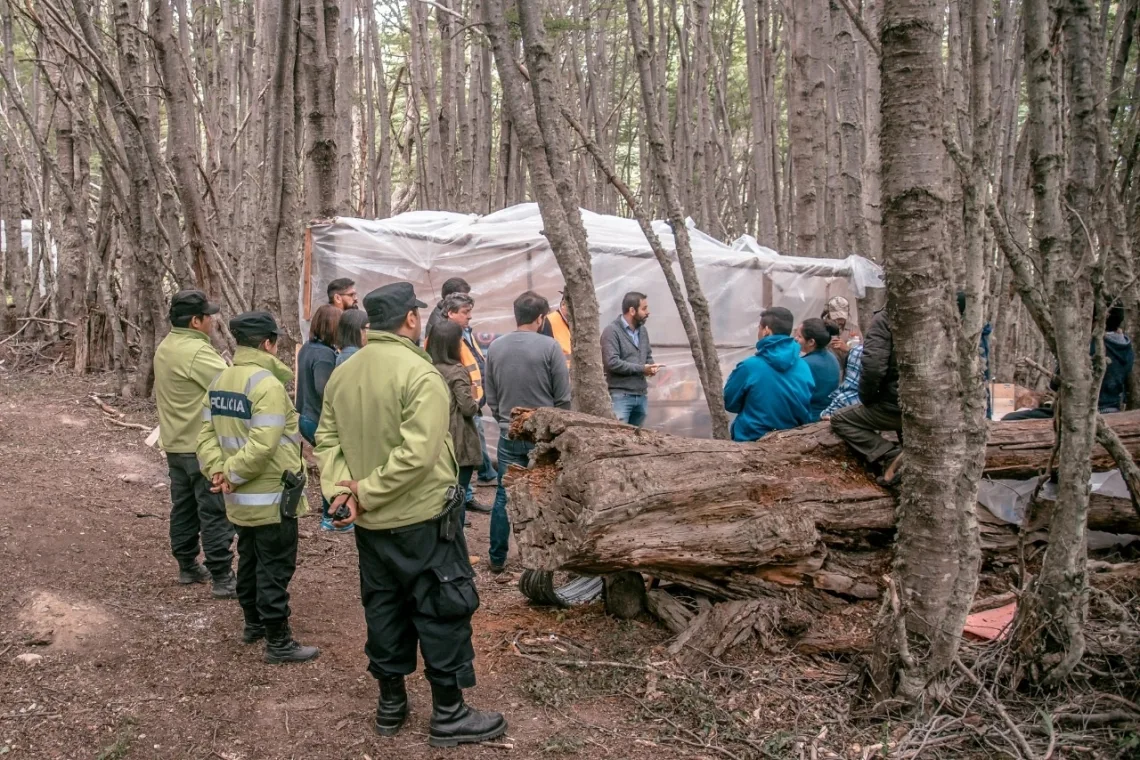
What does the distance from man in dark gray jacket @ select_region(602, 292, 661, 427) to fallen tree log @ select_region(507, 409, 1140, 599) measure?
A: 246 centimetres

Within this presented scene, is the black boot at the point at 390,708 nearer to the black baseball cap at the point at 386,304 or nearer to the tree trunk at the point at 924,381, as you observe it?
the black baseball cap at the point at 386,304

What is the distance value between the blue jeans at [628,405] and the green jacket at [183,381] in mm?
3460

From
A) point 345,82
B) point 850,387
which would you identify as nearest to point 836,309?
point 850,387

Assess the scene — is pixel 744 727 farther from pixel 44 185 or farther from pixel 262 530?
pixel 44 185

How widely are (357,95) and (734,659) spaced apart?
16.7 metres

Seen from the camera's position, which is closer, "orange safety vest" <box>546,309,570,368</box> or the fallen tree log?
the fallen tree log

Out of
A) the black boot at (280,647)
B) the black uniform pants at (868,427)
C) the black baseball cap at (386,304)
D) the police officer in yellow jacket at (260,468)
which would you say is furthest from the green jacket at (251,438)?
the black uniform pants at (868,427)

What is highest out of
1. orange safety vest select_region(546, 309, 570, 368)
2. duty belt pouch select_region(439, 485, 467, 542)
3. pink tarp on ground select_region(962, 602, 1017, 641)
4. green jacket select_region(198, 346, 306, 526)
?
orange safety vest select_region(546, 309, 570, 368)

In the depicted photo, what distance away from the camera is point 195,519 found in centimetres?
521

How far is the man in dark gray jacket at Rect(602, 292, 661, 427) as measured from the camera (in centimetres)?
742

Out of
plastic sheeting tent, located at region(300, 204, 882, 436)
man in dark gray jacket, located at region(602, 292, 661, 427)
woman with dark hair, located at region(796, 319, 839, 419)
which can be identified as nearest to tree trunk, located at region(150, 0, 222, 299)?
plastic sheeting tent, located at region(300, 204, 882, 436)

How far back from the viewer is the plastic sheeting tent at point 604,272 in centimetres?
821

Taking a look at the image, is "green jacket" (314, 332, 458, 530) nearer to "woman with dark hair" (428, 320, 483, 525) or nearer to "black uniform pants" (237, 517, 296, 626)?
"black uniform pants" (237, 517, 296, 626)

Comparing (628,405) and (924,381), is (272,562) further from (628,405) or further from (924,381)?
(628,405)
